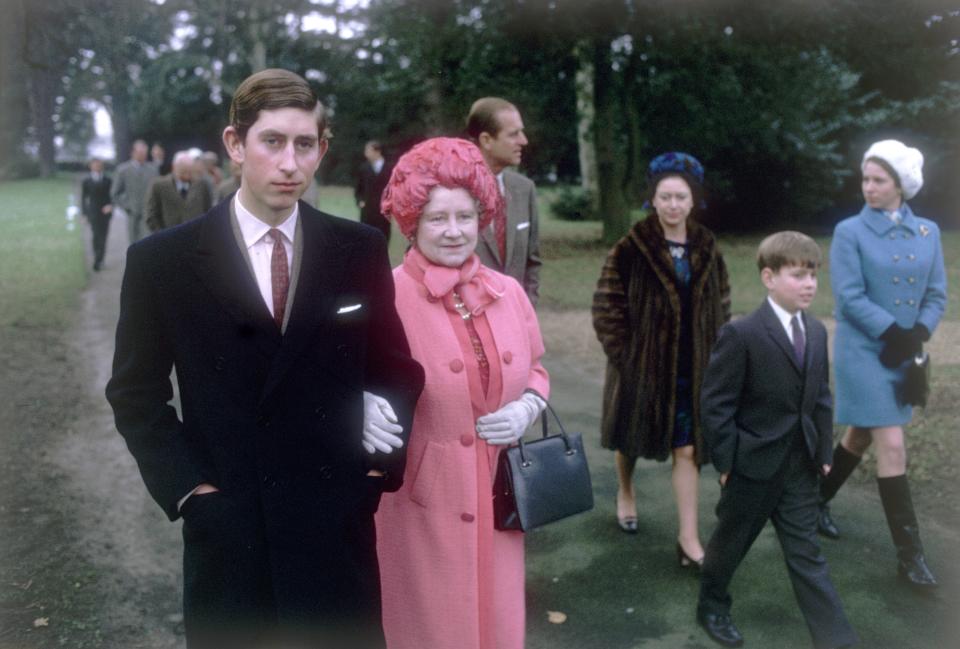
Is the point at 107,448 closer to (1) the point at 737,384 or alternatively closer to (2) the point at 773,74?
(1) the point at 737,384

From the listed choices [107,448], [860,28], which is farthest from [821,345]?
[860,28]

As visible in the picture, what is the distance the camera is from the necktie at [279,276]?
8.12 feet

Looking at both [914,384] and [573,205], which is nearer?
[914,384]

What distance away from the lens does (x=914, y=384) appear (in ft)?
15.8

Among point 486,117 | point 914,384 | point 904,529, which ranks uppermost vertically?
point 486,117

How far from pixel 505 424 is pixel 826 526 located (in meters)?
2.95

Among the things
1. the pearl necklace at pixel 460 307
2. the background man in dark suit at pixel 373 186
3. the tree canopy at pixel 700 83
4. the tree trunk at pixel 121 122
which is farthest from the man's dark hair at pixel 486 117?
the tree trunk at pixel 121 122

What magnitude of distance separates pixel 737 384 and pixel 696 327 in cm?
97

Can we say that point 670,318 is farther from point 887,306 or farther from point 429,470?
point 429,470

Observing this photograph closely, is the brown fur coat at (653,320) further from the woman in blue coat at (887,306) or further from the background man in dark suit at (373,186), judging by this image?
the background man in dark suit at (373,186)

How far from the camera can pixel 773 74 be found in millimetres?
21172

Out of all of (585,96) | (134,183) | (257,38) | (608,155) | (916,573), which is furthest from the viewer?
(257,38)

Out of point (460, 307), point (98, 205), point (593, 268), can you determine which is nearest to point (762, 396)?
point (460, 307)

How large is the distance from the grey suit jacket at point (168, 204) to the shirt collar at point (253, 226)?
9.88 metres
